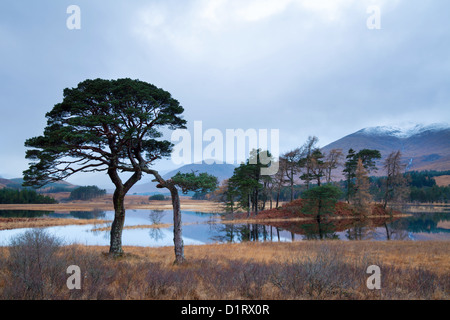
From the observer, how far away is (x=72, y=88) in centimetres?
1191

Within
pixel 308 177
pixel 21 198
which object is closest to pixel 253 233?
pixel 308 177

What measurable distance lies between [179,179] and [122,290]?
5.62 metres

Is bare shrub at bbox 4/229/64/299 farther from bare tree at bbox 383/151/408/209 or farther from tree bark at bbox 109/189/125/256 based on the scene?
bare tree at bbox 383/151/408/209

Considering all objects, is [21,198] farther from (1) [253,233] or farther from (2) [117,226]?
(2) [117,226]

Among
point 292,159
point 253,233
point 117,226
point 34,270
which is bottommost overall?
point 253,233

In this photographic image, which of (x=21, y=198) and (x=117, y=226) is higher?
(x=117, y=226)

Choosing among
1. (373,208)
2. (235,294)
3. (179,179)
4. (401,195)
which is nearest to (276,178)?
(373,208)

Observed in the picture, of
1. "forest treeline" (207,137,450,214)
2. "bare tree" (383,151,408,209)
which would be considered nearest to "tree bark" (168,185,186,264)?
"forest treeline" (207,137,450,214)

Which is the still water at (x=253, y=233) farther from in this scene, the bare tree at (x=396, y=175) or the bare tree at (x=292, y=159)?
the bare tree at (x=396, y=175)

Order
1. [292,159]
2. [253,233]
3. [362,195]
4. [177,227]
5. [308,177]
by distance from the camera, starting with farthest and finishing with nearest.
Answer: [308,177], [292,159], [362,195], [253,233], [177,227]

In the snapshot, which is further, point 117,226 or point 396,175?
point 396,175

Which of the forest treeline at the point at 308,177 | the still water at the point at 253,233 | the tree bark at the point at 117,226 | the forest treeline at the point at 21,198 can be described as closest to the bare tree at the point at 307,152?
the forest treeline at the point at 308,177
